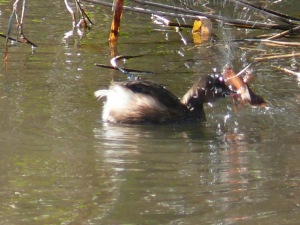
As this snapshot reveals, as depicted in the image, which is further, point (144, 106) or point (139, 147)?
point (144, 106)

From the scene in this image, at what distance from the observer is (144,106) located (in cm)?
739

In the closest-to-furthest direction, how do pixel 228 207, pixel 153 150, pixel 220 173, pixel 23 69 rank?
pixel 228 207 < pixel 220 173 < pixel 153 150 < pixel 23 69

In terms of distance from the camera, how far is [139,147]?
6.30m

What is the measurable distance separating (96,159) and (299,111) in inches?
91.3

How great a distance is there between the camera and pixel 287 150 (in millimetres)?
6258

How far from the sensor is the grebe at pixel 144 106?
288 inches

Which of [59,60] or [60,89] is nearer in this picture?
[60,89]

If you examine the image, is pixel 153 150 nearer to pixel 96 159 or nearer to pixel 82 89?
pixel 96 159

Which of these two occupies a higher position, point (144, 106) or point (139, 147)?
point (144, 106)

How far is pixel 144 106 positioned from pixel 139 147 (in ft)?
3.71

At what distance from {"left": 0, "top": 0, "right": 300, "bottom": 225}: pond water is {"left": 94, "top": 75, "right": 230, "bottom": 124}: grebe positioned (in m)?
0.12

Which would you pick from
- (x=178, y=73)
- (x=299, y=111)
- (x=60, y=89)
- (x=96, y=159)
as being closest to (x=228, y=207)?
(x=96, y=159)

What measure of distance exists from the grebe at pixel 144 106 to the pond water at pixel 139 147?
4.8 inches

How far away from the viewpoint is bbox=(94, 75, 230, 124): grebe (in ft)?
24.0
